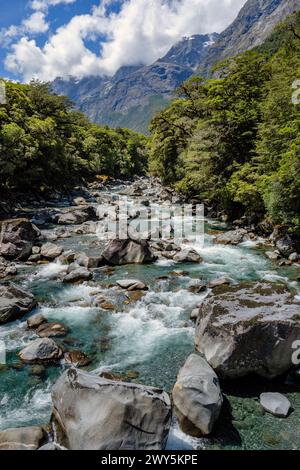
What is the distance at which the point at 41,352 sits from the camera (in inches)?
372

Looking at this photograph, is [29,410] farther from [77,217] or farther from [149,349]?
[77,217]

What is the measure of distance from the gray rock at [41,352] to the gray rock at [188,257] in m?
9.83

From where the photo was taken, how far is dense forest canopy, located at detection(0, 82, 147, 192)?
29688 mm

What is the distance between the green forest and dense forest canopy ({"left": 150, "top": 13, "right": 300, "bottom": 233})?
0.07 meters

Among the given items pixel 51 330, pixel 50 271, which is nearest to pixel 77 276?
pixel 50 271

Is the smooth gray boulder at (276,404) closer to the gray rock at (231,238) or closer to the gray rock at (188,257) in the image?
the gray rock at (188,257)

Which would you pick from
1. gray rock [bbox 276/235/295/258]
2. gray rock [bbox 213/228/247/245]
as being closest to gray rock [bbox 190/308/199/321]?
gray rock [bbox 276/235/295/258]

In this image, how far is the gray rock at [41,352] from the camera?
9.33 meters

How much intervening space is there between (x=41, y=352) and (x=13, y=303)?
3.19 m

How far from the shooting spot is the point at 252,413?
7457 millimetres

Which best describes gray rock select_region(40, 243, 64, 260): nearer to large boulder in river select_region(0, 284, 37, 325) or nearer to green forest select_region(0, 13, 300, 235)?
large boulder in river select_region(0, 284, 37, 325)

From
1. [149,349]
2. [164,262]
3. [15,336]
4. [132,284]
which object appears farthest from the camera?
[164,262]
